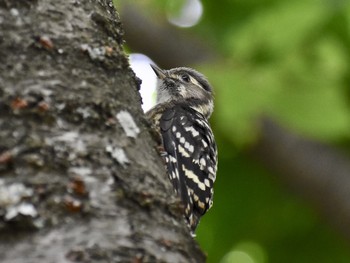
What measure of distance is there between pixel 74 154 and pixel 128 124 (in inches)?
13.0

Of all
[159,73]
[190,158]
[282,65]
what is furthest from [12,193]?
[159,73]

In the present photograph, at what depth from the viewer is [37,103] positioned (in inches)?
124

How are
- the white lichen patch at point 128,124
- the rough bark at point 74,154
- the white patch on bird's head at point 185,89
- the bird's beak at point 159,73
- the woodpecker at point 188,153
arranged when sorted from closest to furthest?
the rough bark at point 74,154 < the white lichen patch at point 128,124 < the woodpecker at point 188,153 < the white patch on bird's head at point 185,89 < the bird's beak at point 159,73

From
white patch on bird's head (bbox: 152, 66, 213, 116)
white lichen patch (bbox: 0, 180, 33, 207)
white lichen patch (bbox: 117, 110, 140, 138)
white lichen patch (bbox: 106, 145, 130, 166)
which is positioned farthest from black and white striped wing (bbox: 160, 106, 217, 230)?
white lichen patch (bbox: 0, 180, 33, 207)

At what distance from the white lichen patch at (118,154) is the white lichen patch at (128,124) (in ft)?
0.48

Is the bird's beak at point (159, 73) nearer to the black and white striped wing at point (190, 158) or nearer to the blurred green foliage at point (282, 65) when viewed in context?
the blurred green foliage at point (282, 65)

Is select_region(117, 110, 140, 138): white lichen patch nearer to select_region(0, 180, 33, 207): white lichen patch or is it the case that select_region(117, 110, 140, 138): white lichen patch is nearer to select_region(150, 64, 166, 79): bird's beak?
select_region(0, 180, 33, 207): white lichen patch

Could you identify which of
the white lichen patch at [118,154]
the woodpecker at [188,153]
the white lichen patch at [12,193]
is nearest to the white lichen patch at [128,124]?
the white lichen patch at [118,154]

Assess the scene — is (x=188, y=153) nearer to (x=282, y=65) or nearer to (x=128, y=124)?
(x=282, y=65)

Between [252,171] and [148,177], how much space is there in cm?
562

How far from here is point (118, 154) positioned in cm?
316

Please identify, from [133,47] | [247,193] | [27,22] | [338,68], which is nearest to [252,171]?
[247,193]

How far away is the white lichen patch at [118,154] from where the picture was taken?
3137 mm

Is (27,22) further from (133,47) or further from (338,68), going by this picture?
(133,47)
